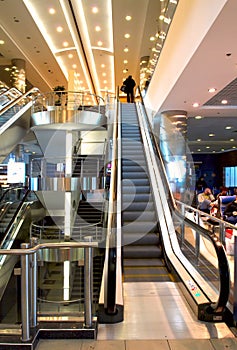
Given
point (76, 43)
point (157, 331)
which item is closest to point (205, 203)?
point (157, 331)

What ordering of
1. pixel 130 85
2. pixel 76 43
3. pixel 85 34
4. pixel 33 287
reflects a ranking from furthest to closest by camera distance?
pixel 76 43
pixel 85 34
pixel 130 85
pixel 33 287

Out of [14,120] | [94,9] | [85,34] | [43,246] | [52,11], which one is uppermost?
[85,34]

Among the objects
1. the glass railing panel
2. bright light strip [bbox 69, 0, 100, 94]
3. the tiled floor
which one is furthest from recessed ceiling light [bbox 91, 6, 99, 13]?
the tiled floor

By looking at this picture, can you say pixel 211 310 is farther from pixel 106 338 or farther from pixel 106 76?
pixel 106 76

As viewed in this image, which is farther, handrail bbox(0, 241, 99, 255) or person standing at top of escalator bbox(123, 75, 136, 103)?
person standing at top of escalator bbox(123, 75, 136, 103)

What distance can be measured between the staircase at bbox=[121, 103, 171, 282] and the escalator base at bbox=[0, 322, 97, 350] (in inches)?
62.9

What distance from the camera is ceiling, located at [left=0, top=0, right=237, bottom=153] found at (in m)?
5.57

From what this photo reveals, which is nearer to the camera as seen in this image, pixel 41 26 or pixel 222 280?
pixel 222 280

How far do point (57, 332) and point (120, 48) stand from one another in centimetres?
1679

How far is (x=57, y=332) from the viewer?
2.73 meters

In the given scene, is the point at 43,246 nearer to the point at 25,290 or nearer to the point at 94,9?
the point at 25,290

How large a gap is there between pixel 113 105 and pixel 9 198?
5983 mm

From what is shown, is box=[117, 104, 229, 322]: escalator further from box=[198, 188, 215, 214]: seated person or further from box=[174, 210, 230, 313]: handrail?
box=[198, 188, 215, 214]: seated person

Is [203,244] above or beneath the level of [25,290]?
above
